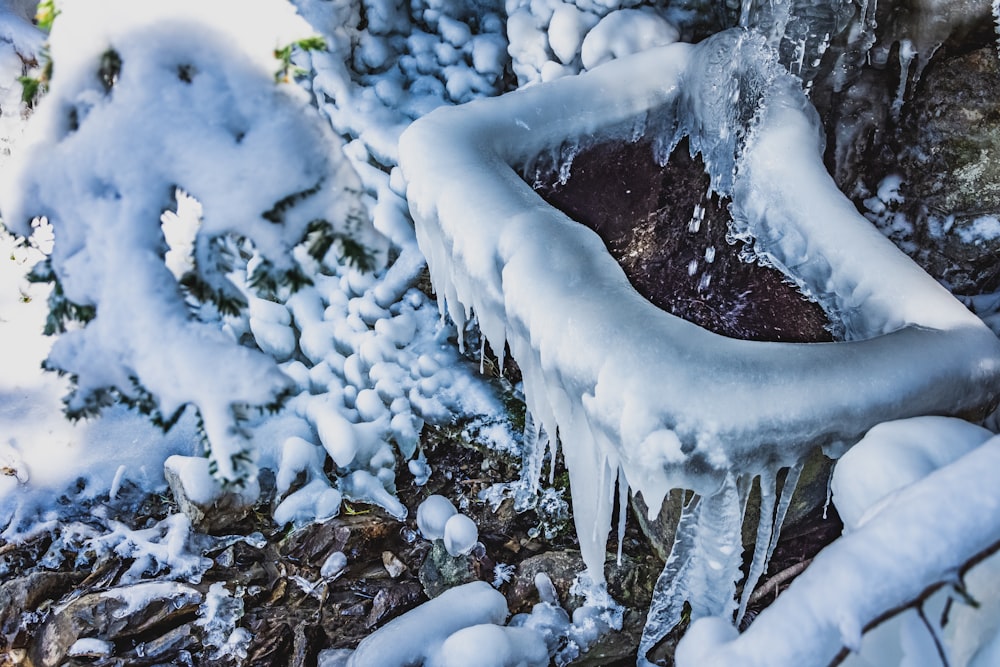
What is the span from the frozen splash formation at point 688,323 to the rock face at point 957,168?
383 mm

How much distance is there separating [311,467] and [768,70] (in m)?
1.94

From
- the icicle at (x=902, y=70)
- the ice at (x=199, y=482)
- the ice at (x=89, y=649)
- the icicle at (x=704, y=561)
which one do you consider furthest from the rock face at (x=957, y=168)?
the ice at (x=89, y=649)

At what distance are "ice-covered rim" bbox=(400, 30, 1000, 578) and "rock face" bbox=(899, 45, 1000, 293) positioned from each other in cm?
37

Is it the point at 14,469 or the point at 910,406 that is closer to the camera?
the point at 910,406

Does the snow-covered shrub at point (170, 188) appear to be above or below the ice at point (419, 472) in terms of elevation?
above

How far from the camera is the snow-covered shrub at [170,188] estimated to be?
135 centimetres

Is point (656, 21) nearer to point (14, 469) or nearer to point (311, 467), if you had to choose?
point (311, 467)

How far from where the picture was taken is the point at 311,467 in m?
2.47

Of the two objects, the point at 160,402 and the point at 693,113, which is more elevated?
the point at 693,113

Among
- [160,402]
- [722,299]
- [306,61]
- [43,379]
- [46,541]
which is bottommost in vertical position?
[46,541]

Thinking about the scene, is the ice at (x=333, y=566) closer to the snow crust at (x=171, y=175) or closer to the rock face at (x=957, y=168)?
the snow crust at (x=171, y=175)

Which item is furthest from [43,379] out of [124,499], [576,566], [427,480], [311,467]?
[576,566]

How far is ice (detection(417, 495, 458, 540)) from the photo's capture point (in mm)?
2305

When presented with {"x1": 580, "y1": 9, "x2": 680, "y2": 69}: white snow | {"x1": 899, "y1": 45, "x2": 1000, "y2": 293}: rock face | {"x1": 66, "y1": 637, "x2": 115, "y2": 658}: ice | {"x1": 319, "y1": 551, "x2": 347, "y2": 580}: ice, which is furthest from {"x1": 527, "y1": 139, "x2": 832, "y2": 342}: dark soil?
{"x1": 66, "y1": 637, "x2": 115, "y2": 658}: ice
